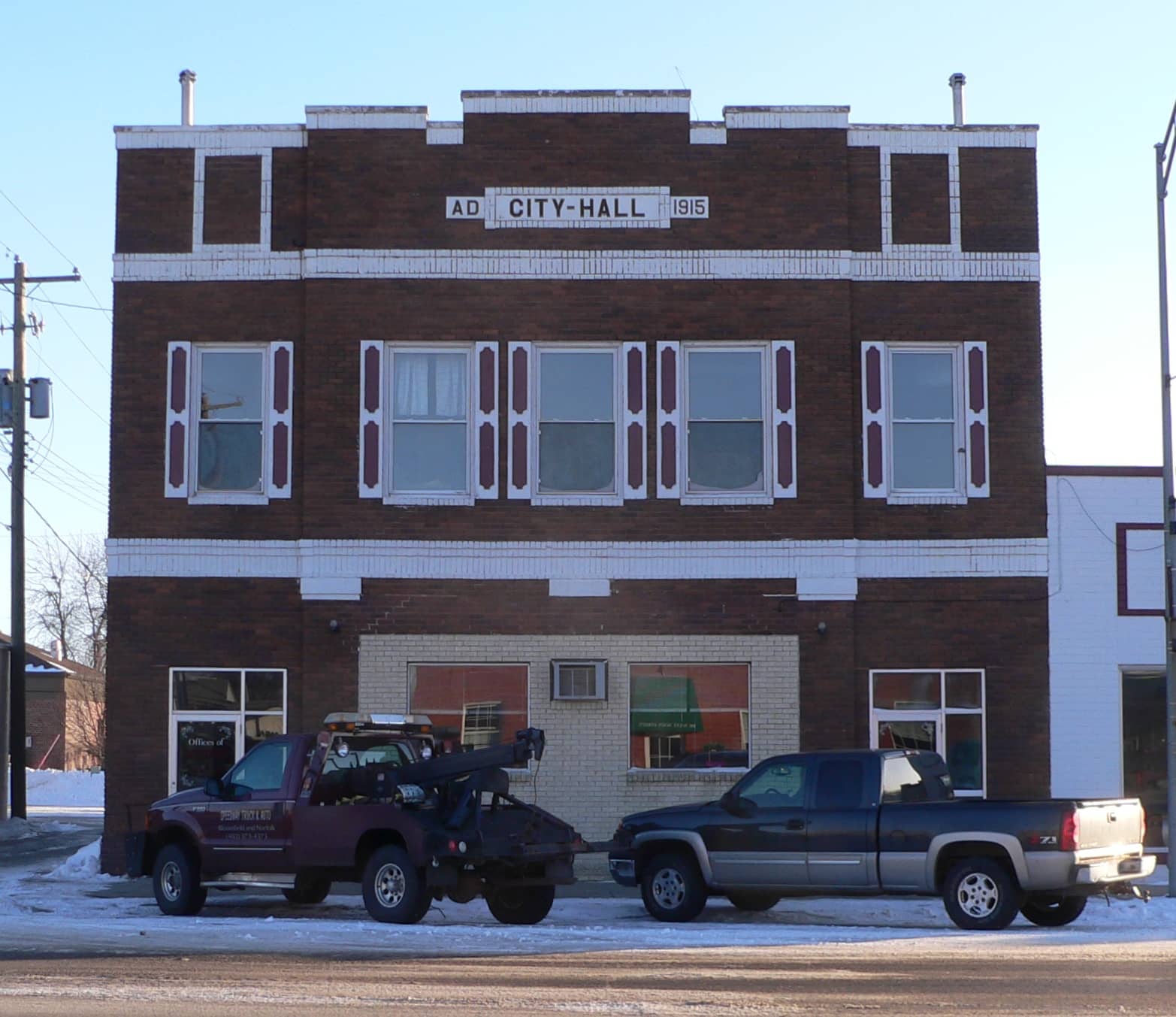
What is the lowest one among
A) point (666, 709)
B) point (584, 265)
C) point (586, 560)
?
point (666, 709)

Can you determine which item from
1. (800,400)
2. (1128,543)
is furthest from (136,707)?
(1128,543)

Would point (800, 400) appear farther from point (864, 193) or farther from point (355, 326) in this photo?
point (355, 326)

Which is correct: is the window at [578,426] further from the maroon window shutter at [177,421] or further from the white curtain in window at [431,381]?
the maroon window shutter at [177,421]

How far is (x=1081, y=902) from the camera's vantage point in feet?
51.2

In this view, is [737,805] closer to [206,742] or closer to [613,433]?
[613,433]

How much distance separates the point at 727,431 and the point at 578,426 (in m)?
1.92

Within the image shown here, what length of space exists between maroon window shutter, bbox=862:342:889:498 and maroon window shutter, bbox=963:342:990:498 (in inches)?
42.1

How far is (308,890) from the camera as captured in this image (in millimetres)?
16812

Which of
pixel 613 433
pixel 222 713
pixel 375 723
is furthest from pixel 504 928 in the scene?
pixel 613 433

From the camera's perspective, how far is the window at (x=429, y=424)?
21.4 meters

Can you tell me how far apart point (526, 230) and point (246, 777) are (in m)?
8.43

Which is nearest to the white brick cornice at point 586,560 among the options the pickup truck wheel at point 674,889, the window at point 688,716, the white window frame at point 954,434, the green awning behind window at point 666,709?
the white window frame at point 954,434

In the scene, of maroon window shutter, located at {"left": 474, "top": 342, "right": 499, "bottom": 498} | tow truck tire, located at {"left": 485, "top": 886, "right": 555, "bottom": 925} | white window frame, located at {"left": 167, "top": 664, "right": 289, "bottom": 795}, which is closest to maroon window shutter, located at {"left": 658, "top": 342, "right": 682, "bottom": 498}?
maroon window shutter, located at {"left": 474, "top": 342, "right": 499, "bottom": 498}

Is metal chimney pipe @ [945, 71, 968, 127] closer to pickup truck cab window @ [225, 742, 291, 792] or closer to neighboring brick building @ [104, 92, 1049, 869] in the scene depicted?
neighboring brick building @ [104, 92, 1049, 869]
